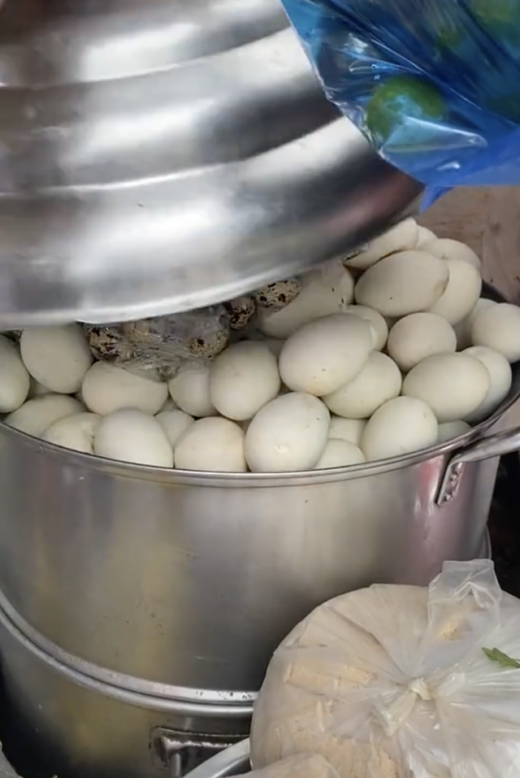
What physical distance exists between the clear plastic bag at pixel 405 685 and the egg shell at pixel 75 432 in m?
0.23

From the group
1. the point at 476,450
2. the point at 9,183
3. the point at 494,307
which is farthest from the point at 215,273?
the point at 494,307

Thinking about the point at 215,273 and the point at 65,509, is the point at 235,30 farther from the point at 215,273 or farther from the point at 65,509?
the point at 65,509

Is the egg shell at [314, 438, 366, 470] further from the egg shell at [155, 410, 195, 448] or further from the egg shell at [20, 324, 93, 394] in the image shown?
the egg shell at [20, 324, 93, 394]

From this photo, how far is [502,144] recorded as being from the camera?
16.1 inches

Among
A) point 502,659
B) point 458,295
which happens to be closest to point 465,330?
point 458,295

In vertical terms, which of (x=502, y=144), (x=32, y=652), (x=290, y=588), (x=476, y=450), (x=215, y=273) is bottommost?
(x=32, y=652)

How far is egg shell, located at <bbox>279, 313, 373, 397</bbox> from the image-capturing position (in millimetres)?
708

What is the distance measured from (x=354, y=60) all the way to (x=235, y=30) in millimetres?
129

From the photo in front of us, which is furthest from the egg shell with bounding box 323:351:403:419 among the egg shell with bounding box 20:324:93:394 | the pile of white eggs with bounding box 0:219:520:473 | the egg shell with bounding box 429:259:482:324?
the egg shell with bounding box 20:324:93:394

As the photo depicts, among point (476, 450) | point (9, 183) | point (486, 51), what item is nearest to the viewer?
point (486, 51)

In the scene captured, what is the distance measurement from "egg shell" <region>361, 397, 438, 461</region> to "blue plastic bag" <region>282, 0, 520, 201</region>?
0.30 m

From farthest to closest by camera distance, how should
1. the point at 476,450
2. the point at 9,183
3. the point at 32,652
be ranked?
the point at 32,652, the point at 476,450, the point at 9,183

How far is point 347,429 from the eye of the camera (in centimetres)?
76

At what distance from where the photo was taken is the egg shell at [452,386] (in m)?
0.74
